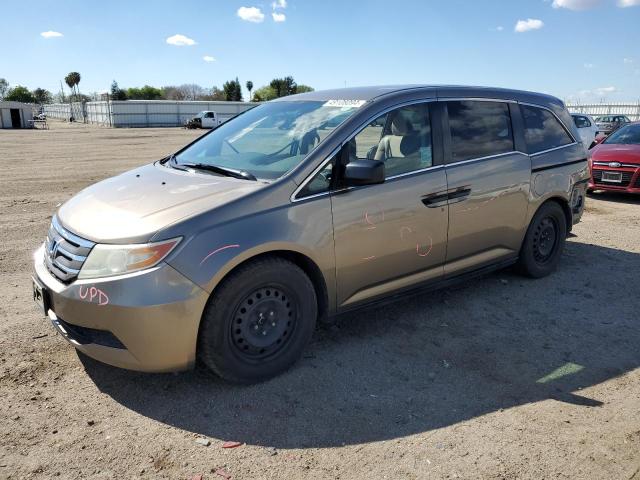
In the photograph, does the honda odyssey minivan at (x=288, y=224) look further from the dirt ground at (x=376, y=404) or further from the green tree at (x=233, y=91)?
the green tree at (x=233, y=91)

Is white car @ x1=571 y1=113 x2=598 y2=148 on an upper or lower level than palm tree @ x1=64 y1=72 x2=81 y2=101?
lower

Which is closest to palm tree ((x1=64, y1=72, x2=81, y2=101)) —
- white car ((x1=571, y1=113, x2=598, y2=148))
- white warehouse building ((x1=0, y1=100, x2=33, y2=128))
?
white warehouse building ((x1=0, y1=100, x2=33, y2=128))

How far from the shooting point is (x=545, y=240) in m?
5.63

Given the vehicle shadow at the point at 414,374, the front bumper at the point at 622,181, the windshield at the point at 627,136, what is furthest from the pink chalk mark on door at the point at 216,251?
the windshield at the point at 627,136

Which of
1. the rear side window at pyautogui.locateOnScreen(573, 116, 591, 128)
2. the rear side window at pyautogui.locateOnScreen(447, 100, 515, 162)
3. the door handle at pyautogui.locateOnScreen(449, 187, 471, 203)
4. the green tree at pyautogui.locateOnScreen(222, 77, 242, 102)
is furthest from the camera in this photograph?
the green tree at pyautogui.locateOnScreen(222, 77, 242, 102)

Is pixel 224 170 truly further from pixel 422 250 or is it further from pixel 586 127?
pixel 586 127

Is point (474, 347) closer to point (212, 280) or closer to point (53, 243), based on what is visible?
point (212, 280)

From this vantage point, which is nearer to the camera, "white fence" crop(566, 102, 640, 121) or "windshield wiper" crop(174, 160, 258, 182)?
"windshield wiper" crop(174, 160, 258, 182)

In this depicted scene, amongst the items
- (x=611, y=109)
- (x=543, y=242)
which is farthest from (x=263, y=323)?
(x=611, y=109)

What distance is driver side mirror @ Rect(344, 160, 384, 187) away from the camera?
11.9ft

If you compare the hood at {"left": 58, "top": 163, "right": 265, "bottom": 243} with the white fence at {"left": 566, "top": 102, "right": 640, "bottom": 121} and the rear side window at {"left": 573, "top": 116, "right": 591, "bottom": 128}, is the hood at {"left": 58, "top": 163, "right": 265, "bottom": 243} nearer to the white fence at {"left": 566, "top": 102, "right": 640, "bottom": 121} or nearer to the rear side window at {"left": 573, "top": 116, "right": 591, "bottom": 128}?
the rear side window at {"left": 573, "top": 116, "right": 591, "bottom": 128}

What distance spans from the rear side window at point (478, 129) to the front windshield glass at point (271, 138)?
3.19ft

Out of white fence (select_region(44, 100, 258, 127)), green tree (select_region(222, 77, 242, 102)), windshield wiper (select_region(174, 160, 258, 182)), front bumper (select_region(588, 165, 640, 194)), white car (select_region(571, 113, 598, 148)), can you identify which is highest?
green tree (select_region(222, 77, 242, 102))

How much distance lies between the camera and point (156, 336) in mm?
3076
